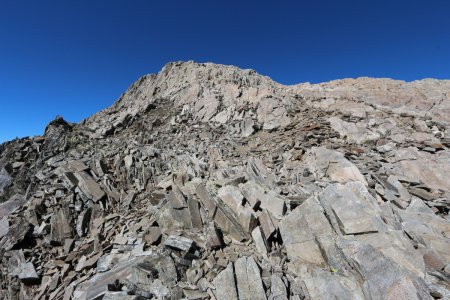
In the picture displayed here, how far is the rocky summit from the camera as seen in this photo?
29.0 ft

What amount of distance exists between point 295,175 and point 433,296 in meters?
8.59

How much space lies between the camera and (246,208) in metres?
12.2

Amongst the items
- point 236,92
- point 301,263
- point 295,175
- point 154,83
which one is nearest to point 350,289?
point 301,263

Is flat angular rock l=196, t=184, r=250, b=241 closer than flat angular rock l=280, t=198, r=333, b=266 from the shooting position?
No

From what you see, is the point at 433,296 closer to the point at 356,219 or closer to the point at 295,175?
the point at 356,219

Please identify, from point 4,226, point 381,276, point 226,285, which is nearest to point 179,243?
point 226,285

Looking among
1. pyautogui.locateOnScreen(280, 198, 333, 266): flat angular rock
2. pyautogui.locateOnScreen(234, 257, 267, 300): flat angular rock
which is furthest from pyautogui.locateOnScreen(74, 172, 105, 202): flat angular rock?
pyautogui.locateOnScreen(280, 198, 333, 266): flat angular rock

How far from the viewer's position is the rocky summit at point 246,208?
885 cm

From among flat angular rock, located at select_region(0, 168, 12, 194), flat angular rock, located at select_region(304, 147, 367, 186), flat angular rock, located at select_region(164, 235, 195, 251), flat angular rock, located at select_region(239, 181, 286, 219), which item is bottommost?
flat angular rock, located at select_region(164, 235, 195, 251)

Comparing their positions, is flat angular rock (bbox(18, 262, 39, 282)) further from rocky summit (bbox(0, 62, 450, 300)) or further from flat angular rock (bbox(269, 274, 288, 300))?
flat angular rock (bbox(269, 274, 288, 300))

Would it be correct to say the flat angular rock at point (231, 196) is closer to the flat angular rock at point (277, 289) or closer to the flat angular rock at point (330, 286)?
the flat angular rock at point (277, 289)

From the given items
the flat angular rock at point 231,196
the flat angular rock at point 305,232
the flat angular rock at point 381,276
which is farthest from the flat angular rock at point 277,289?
the flat angular rock at point 231,196

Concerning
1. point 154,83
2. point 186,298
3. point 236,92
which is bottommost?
point 186,298

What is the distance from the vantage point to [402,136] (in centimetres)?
1803
